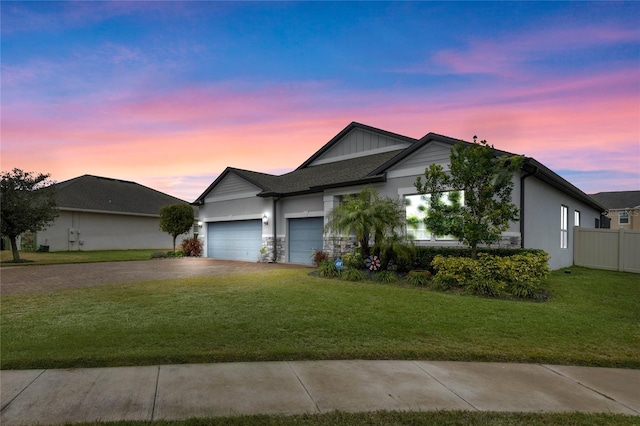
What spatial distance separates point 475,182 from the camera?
10.6m

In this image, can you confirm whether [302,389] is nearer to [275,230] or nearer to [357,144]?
[275,230]

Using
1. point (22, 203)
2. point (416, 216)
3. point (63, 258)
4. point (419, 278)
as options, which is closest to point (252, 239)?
point (416, 216)

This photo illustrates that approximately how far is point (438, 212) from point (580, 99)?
6.51 metres

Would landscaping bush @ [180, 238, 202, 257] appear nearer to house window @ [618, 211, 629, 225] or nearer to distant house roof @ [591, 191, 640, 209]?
distant house roof @ [591, 191, 640, 209]

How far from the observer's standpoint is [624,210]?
36.2 m

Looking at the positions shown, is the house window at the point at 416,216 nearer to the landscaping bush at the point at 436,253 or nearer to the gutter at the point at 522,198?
the landscaping bush at the point at 436,253

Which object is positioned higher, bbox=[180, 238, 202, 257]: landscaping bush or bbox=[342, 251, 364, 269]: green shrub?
bbox=[342, 251, 364, 269]: green shrub

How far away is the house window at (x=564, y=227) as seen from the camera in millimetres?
15680

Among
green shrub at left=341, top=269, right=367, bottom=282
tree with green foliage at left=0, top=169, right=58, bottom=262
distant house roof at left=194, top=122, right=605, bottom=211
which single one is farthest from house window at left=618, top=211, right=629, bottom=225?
tree with green foliage at left=0, top=169, right=58, bottom=262

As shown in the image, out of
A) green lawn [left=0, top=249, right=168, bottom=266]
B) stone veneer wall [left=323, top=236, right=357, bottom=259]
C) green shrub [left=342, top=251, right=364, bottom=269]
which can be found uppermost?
stone veneer wall [left=323, top=236, right=357, bottom=259]

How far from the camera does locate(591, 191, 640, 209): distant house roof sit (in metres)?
36.3

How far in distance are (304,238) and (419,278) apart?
26.3 ft

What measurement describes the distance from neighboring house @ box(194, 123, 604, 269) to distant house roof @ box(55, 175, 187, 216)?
1133 centimetres

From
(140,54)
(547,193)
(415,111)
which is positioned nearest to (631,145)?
(547,193)
